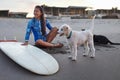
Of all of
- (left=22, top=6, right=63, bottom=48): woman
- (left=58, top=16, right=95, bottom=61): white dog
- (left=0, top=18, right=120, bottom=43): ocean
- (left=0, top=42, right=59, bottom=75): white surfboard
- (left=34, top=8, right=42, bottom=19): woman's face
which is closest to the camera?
(left=0, top=42, right=59, bottom=75): white surfboard

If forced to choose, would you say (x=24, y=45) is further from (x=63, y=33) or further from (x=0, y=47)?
(x=63, y=33)

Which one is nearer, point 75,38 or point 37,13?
point 75,38

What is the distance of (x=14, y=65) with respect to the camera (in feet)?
19.9

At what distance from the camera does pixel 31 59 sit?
20.0ft

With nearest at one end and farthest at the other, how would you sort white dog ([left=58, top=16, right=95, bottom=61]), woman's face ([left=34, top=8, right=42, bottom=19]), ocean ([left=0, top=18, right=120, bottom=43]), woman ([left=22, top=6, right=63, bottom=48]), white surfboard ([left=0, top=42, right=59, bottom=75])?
white surfboard ([left=0, top=42, right=59, bottom=75]) → white dog ([left=58, top=16, right=95, bottom=61]) → woman's face ([left=34, top=8, right=42, bottom=19]) → woman ([left=22, top=6, right=63, bottom=48]) → ocean ([left=0, top=18, right=120, bottom=43])

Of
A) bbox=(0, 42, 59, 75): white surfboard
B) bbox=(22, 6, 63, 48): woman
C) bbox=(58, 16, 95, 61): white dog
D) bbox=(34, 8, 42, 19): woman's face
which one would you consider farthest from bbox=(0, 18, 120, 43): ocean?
bbox=(58, 16, 95, 61): white dog

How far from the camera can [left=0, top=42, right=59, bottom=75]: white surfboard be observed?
564cm

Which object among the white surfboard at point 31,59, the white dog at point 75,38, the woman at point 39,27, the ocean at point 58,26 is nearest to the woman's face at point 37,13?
the woman at point 39,27

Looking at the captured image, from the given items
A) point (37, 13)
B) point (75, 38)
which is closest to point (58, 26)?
point (37, 13)

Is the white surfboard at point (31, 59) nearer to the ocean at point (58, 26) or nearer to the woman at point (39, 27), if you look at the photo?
the woman at point (39, 27)

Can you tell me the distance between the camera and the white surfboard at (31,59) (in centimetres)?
564

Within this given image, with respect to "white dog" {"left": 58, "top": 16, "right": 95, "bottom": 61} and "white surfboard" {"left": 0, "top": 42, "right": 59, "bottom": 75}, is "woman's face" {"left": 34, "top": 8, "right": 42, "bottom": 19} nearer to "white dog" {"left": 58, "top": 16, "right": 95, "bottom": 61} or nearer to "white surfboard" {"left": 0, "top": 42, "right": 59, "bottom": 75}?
"white surfboard" {"left": 0, "top": 42, "right": 59, "bottom": 75}

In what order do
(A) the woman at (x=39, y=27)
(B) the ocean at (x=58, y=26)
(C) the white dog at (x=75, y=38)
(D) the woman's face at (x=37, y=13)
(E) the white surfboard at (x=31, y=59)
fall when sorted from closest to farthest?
(E) the white surfboard at (x=31, y=59), (C) the white dog at (x=75, y=38), (D) the woman's face at (x=37, y=13), (A) the woman at (x=39, y=27), (B) the ocean at (x=58, y=26)

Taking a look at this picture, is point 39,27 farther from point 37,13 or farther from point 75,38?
point 75,38
